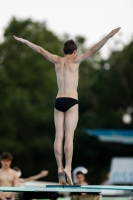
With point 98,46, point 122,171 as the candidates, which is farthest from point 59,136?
point 122,171

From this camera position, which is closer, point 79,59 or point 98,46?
point 98,46

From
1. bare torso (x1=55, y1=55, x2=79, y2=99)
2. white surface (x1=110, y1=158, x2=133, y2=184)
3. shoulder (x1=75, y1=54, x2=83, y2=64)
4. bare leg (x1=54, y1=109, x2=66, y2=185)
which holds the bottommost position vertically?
bare leg (x1=54, y1=109, x2=66, y2=185)

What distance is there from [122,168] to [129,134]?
1017cm

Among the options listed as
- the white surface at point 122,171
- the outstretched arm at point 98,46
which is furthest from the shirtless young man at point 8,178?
the white surface at point 122,171

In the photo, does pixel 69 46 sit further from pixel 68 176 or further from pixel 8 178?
pixel 8 178

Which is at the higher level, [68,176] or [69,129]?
[69,129]

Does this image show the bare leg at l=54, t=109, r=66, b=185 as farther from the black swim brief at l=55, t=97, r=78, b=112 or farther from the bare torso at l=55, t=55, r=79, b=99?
the bare torso at l=55, t=55, r=79, b=99

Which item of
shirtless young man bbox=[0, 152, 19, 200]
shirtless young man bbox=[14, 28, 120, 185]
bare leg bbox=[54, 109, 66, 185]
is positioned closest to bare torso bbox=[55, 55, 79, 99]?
shirtless young man bbox=[14, 28, 120, 185]

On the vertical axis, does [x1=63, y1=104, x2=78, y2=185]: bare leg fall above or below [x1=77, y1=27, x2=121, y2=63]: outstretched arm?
below

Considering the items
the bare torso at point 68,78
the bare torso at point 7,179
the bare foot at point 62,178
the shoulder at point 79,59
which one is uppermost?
the shoulder at point 79,59

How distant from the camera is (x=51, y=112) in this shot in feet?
231

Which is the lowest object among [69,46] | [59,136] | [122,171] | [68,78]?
[59,136]

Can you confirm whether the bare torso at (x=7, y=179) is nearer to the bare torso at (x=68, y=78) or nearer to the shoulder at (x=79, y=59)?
the bare torso at (x=68, y=78)

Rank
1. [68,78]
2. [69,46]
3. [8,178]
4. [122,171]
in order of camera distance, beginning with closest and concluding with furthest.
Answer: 1. [68,78]
2. [69,46]
3. [8,178]
4. [122,171]
